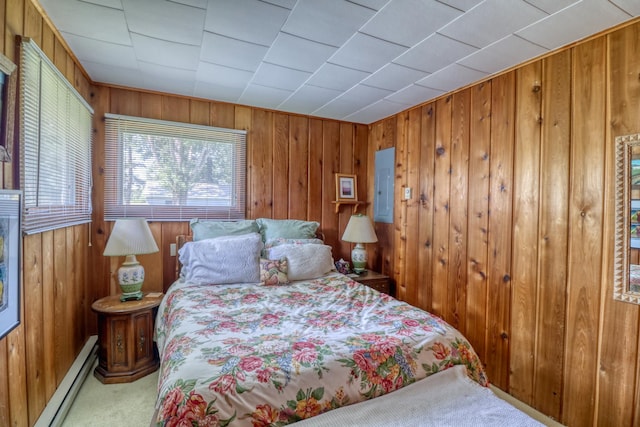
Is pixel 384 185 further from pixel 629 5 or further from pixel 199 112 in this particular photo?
pixel 629 5

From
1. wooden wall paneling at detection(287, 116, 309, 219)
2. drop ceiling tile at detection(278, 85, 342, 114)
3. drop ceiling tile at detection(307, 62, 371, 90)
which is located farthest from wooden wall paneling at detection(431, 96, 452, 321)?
wooden wall paneling at detection(287, 116, 309, 219)

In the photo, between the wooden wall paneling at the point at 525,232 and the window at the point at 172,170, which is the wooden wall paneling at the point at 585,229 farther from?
the window at the point at 172,170

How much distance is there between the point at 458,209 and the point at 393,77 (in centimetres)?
120

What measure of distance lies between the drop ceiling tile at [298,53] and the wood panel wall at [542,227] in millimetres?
1257

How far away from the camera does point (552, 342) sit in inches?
75.7

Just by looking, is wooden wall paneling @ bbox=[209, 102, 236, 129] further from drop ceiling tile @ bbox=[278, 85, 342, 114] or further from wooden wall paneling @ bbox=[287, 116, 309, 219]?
wooden wall paneling @ bbox=[287, 116, 309, 219]

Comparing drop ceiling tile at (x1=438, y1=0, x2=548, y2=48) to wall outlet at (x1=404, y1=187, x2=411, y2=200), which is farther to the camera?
wall outlet at (x1=404, y1=187, x2=411, y2=200)

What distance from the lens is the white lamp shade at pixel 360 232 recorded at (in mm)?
3188

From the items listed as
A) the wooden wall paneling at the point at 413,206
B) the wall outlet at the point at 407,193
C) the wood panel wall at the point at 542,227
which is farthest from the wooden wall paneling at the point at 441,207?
the wall outlet at the point at 407,193

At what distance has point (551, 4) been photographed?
148 centimetres

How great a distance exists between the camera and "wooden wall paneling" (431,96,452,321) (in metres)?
2.71

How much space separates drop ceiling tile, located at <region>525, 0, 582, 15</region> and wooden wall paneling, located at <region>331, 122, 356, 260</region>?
226 cm

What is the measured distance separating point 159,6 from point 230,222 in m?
1.75

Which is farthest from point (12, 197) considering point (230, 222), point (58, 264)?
point (230, 222)
